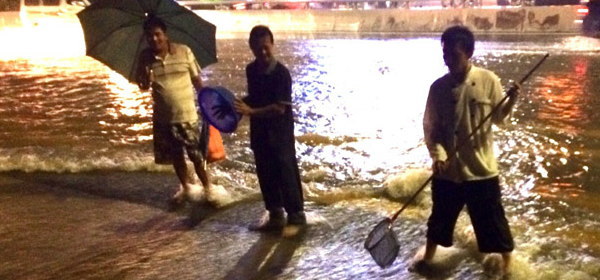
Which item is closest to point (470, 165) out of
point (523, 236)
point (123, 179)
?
point (523, 236)

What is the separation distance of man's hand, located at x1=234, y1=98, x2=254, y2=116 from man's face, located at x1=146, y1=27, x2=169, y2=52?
3.41 ft

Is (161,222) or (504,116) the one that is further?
(161,222)

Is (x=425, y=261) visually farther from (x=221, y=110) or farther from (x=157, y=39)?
(x=157, y=39)

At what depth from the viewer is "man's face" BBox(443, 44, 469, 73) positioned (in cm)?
369

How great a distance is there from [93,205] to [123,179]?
93cm

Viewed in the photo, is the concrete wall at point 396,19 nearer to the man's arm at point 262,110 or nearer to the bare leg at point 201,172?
the bare leg at point 201,172

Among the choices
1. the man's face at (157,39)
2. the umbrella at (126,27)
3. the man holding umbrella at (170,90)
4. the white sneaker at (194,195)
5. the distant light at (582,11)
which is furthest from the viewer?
the distant light at (582,11)

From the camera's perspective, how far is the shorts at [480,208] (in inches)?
153

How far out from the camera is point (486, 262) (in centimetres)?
436

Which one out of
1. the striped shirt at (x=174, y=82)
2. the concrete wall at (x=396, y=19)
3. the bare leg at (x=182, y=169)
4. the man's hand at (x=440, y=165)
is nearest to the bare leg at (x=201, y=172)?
the bare leg at (x=182, y=169)

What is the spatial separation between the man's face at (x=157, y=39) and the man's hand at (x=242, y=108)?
1.04 meters

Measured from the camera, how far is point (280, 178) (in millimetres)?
4934

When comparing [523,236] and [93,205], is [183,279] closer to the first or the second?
[93,205]

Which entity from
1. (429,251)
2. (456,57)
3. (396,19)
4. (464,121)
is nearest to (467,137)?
(464,121)
